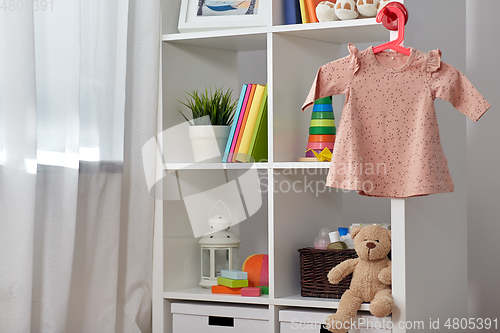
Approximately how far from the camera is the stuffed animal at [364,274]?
1397mm

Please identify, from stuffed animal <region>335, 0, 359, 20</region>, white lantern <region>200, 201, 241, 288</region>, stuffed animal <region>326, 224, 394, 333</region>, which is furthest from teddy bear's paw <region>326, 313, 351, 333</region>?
stuffed animal <region>335, 0, 359, 20</region>

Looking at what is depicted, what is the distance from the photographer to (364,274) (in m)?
1.45

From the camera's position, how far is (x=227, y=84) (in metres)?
1.94

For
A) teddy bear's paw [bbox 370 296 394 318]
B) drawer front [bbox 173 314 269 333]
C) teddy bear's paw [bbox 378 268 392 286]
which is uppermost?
teddy bear's paw [bbox 378 268 392 286]

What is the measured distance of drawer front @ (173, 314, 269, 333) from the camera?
5.08ft

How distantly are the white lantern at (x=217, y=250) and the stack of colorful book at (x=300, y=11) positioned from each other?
65 centimetres

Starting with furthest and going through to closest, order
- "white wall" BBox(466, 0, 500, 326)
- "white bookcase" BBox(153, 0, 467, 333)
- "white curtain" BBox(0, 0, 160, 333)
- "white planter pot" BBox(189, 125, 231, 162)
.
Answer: "white wall" BBox(466, 0, 500, 326), "white planter pot" BBox(189, 125, 231, 162), "white bookcase" BBox(153, 0, 467, 333), "white curtain" BBox(0, 0, 160, 333)

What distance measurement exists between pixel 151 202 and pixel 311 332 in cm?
59

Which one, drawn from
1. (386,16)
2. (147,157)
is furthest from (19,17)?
(386,16)

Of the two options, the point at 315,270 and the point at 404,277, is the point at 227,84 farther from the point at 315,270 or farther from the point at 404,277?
the point at 404,277

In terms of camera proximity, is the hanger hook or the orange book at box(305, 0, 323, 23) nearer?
the hanger hook

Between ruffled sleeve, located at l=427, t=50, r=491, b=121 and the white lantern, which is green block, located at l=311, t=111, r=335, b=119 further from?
the white lantern

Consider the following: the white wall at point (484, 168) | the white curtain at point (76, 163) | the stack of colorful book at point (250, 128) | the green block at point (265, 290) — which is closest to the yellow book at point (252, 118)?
the stack of colorful book at point (250, 128)

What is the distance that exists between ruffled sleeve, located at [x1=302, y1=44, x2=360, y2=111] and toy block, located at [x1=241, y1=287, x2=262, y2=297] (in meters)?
0.54
